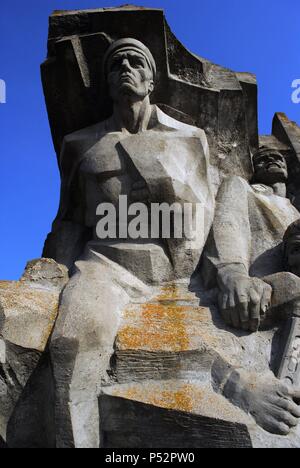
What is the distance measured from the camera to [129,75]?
412 centimetres

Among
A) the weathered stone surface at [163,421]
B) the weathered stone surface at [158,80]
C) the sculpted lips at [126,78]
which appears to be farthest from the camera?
the weathered stone surface at [158,80]

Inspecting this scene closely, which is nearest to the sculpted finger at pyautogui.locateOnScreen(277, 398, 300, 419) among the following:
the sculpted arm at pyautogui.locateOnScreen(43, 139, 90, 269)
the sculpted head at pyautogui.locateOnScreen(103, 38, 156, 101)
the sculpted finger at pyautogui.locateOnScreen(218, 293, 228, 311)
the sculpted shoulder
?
the sculpted finger at pyautogui.locateOnScreen(218, 293, 228, 311)

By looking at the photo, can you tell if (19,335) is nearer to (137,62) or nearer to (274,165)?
(137,62)

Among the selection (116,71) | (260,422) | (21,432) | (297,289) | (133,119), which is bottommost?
(21,432)

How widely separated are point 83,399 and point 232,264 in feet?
4.60

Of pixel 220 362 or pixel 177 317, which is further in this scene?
pixel 177 317

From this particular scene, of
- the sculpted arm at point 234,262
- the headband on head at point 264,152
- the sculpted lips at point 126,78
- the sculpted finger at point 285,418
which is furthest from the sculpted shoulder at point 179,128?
the sculpted finger at point 285,418

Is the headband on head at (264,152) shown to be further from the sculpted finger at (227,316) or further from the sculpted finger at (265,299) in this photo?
the sculpted finger at (227,316)

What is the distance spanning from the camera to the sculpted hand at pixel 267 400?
2562 mm

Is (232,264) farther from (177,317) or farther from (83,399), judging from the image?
(83,399)

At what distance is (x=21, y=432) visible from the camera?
285 centimetres

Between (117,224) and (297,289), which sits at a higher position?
(117,224)
